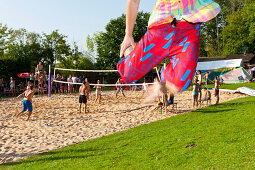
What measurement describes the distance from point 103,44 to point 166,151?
26.3m

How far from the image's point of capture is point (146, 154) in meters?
4.66

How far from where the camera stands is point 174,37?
2.06 metres

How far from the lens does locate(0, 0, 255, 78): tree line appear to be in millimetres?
27500

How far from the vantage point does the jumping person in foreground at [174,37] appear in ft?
6.70

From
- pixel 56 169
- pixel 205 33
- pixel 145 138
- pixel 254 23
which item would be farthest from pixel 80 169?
pixel 205 33

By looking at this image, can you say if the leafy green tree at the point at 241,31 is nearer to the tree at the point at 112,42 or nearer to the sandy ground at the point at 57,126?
the tree at the point at 112,42

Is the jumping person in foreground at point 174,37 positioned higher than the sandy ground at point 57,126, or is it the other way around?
the jumping person in foreground at point 174,37

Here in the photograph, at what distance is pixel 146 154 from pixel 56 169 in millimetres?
1724

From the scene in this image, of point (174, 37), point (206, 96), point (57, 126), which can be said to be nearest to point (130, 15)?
point (174, 37)

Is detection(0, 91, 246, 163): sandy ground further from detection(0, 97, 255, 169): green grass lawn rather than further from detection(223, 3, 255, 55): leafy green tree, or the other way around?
detection(223, 3, 255, 55): leafy green tree

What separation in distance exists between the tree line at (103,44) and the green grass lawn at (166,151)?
18355 millimetres

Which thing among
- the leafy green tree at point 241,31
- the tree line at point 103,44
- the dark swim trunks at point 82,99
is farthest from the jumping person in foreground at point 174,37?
the leafy green tree at point 241,31

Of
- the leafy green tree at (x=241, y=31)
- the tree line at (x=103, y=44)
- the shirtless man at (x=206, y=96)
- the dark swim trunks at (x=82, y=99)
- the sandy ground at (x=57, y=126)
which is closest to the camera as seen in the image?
the sandy ground at (x=57, y=126)

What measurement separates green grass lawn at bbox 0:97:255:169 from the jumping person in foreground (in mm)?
2124
